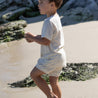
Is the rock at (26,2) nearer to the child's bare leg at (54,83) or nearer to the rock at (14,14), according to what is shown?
the rock at (14,14)

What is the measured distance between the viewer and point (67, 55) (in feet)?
19.9

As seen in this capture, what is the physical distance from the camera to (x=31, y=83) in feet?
15.5

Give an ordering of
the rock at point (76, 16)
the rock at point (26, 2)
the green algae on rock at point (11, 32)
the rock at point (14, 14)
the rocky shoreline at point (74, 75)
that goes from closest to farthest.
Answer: the rocky shoreline at point (74, 75), the green algae on rock at point (11, 32), the rock at point (76, 16), the rock at point (14, 14), the rock at point (26, 2)

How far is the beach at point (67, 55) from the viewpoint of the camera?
4285mm

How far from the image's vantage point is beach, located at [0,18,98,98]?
429 cm

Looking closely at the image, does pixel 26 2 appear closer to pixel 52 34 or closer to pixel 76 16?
pixel 76 16

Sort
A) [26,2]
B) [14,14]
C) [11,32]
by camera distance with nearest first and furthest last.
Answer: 1. [11,32]
2. [14,14]
3. [26,2]

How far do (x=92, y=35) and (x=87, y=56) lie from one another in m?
2.04

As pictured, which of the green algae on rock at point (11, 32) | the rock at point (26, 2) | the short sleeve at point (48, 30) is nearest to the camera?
the short sleeve at point (48, 30)

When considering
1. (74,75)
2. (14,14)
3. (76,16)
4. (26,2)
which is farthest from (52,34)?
(26,2)

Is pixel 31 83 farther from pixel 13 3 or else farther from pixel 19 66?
pixel 13 3

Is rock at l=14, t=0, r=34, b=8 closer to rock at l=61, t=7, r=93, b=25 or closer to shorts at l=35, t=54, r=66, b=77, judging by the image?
rock at l=61, t=7, r=93, b=25

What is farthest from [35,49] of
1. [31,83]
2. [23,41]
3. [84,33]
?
[31,83]

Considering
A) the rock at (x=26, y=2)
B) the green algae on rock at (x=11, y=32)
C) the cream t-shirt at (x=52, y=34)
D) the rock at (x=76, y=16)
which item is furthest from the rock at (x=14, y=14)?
the cream t-shirt at (x=52, y=34)
